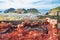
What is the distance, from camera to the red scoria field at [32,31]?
4.63 ft

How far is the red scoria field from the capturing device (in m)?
1.41

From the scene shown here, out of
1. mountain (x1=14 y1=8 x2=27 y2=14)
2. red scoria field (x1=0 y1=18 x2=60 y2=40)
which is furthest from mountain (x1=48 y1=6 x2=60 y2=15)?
mountain (x1=14 y1=8 x2=27 y2=14)

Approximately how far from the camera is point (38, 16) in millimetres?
1439

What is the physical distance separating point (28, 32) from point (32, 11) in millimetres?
281

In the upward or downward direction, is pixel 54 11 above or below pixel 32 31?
above

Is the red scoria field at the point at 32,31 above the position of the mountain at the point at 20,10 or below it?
below

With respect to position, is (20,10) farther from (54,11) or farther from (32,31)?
(54,11)

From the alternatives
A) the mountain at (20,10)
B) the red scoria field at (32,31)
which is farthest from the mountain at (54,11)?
the mountain at (20,10)

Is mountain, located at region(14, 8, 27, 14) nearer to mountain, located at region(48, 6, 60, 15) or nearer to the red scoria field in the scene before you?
the red scoria field

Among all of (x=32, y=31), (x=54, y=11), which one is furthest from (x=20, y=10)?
(x=54, y=11)

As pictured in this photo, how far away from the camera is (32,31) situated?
4.66 feet

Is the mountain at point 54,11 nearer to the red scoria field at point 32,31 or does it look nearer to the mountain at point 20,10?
the red scoria field at point 32,31

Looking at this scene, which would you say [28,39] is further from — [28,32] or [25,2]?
[25,2]

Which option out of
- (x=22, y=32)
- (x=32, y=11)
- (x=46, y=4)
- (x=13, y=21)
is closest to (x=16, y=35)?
(x=22, y=32)
